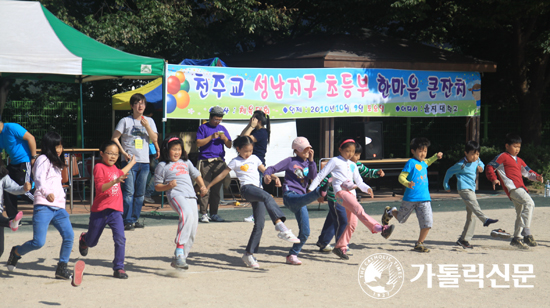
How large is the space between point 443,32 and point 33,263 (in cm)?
1373

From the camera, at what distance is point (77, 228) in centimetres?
867

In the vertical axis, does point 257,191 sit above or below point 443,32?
below

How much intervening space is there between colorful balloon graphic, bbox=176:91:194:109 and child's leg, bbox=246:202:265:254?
4.94 metres

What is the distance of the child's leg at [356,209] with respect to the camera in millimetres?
6504

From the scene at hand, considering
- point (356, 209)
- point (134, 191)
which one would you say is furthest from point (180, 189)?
point (134, 191)

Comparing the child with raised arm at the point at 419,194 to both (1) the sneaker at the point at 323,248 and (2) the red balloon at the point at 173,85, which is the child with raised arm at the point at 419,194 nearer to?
(1) the sneaker at the point at 323,248

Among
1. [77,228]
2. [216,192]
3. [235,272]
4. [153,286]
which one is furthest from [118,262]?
[216,192]

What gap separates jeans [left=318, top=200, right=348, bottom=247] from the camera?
22.7ft

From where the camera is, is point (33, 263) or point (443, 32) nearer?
point (33, 263)

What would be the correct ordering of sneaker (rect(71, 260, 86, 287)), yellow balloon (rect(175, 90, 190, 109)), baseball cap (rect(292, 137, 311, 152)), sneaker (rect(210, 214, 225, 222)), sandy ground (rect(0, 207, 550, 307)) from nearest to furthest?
1. sandy ground (rect(0, 207, 550, 307))
2. sneaker (rect(71, 260, 86, 287))
3. baseball cap (rect(292, 137, 311, 152))
4. sneaker (rect(210, 214, 225, 222))
5. yellow balloon (rect(175, 90, 190, 109))

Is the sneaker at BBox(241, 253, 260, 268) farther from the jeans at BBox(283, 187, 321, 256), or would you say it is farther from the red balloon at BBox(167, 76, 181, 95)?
the red balloon at BBox(167, 76, 181, 95)

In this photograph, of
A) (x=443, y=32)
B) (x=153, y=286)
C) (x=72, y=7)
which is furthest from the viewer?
(x=443, y=32)

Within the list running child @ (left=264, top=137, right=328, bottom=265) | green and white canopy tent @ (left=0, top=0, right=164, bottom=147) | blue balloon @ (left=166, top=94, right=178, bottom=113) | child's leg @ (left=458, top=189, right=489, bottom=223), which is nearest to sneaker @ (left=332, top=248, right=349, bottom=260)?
running child @ (left=264, top=137, right=328, bottom=265)

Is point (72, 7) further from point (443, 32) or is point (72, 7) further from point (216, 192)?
point (443, 32)
